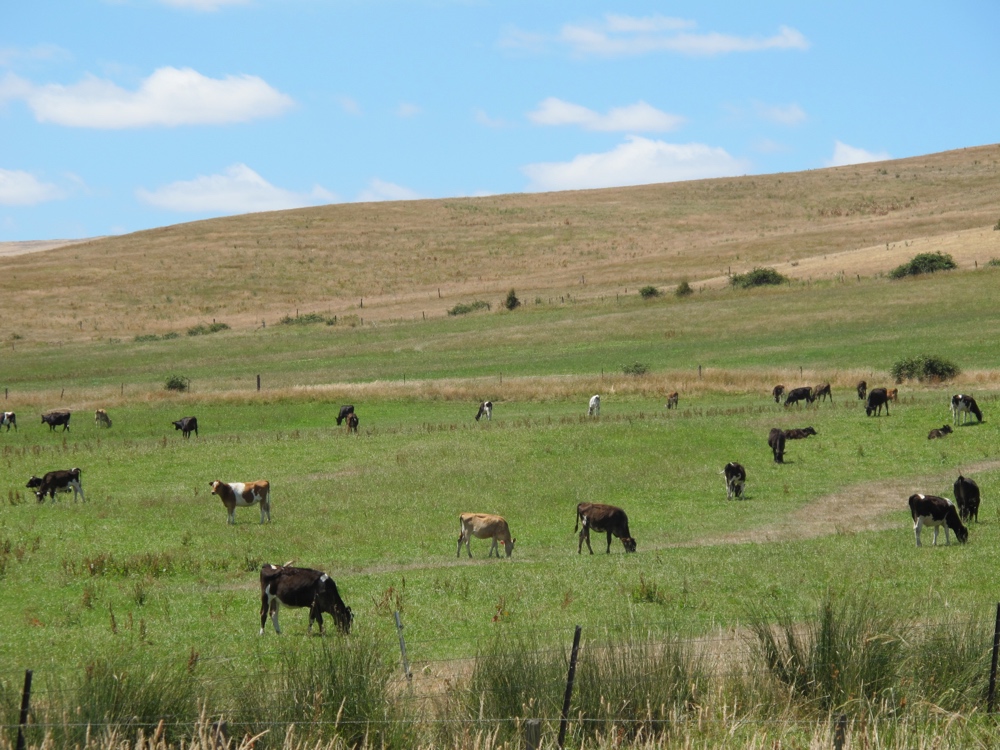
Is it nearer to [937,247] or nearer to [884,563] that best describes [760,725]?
[884,563]

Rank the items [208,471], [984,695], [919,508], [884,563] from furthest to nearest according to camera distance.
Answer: [208,471], [919,508], [884,563], [984,695]

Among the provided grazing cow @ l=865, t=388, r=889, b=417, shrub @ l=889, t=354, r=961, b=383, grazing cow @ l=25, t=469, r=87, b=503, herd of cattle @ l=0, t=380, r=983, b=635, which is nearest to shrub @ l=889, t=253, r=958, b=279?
shrub @ l=889, t=354, r=961, b=383

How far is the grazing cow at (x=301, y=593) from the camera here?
16828mm

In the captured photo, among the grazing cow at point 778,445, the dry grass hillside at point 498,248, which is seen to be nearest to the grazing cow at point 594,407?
the grazing cow at point 778,445

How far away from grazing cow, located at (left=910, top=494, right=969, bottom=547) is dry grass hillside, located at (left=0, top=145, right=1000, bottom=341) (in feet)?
232

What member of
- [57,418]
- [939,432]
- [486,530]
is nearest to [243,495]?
[486,530]

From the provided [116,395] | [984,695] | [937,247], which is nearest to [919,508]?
[984,695]

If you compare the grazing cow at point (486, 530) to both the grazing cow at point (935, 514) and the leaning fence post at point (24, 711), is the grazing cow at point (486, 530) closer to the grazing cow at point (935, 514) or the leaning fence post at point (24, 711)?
the grazing cow at point (935, 514)

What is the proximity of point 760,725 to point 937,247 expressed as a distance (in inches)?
3568

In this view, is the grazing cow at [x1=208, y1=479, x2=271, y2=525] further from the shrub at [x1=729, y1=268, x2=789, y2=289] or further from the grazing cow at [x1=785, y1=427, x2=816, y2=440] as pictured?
the shrub at [x1=729, y1=268, x2=789, y2=289]

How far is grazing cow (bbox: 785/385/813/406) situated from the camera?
46906 mm

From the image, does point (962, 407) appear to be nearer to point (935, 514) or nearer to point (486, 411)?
point (935, 514)

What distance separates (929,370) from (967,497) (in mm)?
28963

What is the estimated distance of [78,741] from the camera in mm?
10406
